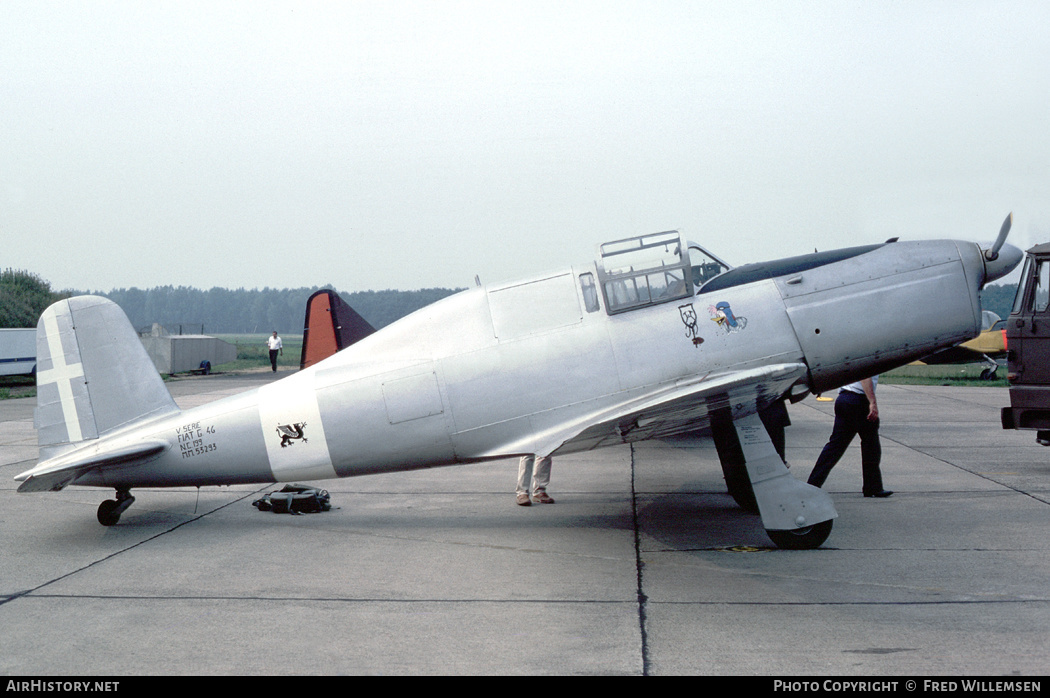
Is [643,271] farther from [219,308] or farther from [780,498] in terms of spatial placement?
[219,308]

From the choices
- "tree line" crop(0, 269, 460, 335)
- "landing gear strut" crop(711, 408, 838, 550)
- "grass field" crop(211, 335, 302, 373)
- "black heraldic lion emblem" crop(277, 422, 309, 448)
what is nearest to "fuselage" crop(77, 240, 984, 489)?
"black heraldic lion emblem" crop(277, 422, 309, 448)

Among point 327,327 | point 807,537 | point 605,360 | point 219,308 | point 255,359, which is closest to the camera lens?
point 807,537

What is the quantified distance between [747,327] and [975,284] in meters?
2.02

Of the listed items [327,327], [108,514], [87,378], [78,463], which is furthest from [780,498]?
[327,327]

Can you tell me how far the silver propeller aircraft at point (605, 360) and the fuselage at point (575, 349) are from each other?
1 centimetres

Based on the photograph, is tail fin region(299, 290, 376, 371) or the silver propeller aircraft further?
tail fin region(299, 290, 376, 371)

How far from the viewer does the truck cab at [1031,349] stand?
390 inches

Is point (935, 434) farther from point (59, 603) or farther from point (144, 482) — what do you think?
point (59, 603)

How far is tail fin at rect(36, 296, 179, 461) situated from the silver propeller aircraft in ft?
1.40

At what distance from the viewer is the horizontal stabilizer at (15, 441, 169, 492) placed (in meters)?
7.26

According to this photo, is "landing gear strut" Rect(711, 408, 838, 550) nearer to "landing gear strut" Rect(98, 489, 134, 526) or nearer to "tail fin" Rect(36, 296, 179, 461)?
"tail fin" Rect(36, 296, 179, 461)

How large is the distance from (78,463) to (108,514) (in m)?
0.82

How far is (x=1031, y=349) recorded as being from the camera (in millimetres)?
10039

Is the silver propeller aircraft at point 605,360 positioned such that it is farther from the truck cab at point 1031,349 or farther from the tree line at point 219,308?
the tree line at point 219,308
